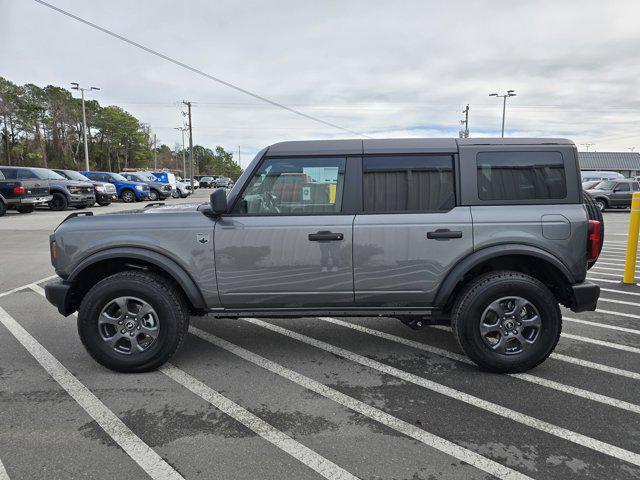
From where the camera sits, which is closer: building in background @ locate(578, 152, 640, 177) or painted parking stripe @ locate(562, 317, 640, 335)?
painted parking stripe @ locate(562, 317, 640, 335)

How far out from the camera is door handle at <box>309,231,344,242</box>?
11.1 feet

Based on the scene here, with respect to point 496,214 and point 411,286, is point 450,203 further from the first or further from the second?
point 411,286

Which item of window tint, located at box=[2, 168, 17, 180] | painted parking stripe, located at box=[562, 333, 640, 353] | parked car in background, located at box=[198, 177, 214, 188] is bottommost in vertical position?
painted parking stripe, located at box=[562, 333, 640, 353]

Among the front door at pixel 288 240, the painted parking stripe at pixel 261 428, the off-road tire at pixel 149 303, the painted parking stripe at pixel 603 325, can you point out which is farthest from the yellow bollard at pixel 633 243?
the off-road tire at pixel 149 303

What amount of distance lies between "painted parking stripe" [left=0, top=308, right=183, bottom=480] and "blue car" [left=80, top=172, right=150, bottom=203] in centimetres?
2153

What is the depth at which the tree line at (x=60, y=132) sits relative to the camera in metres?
56.0

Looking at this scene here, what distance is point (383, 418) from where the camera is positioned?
2.87 meters

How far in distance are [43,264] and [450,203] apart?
758cm

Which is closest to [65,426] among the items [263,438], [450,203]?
[263,438]

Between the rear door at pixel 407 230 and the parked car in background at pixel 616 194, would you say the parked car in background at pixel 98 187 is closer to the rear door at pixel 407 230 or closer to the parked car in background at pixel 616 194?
the rear door at pixel 407 230

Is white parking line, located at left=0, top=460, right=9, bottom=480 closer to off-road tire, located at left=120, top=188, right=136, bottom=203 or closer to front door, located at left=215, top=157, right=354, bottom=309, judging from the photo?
front door, located at left=215, top=157, right=354, bottom=309

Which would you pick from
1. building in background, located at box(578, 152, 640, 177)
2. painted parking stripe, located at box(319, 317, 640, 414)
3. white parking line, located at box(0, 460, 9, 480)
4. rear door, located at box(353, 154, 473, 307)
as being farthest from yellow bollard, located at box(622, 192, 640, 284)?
building in background, located at box(578, 152, 640, 177)

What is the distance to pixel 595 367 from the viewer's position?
3.60 metres

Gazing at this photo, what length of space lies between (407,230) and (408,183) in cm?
39
